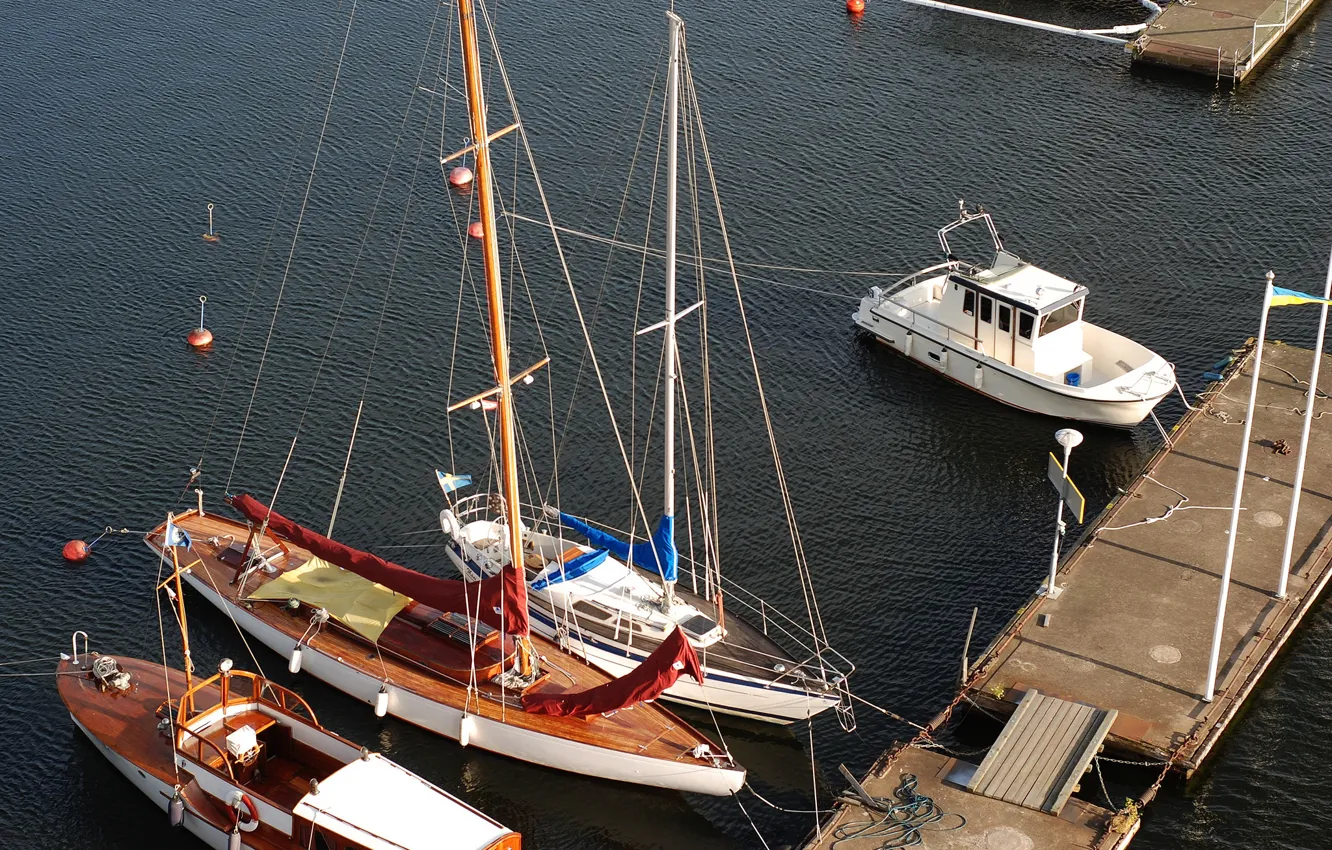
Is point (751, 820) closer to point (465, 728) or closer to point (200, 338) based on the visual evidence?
point (465, 728)

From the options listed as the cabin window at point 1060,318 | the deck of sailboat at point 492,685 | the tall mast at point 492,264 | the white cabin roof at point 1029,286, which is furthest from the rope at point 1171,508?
the tall mast at point 492,264

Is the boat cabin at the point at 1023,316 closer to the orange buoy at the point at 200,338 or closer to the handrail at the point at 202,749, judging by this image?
the orange buoy at the point at 200,338

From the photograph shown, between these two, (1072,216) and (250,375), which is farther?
(1072,216)

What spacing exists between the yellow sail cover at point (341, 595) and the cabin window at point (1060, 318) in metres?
30.6

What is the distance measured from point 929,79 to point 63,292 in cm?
5032

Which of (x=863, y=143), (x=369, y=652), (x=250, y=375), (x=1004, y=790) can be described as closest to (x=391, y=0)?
(x=863, y=143)

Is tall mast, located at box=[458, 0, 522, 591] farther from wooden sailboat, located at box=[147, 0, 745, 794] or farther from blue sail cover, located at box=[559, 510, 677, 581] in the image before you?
blue sail cover, located at box=[559, 510, 677, 581]

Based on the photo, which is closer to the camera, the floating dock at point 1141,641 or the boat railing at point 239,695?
the floating dock at point 1141,641

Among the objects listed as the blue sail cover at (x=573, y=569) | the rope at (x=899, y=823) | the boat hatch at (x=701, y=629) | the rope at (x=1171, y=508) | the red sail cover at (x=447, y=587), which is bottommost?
the rope at (x=899, y=823)

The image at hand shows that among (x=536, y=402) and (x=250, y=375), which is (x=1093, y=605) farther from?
(x=250, y=375)

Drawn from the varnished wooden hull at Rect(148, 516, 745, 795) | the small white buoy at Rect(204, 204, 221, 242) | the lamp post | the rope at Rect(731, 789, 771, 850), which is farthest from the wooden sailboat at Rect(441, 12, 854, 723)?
the small white buoy at Rect(204, 204, 221, 242)

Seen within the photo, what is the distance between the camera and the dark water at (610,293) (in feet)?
189

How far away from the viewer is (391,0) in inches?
4333

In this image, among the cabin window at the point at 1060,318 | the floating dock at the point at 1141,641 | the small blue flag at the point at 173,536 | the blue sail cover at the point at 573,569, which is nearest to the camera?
the floating dock at the point at 1141,641
